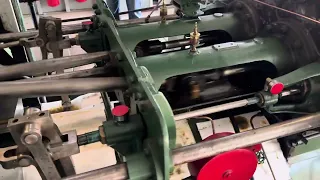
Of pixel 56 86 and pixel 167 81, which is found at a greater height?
pixel 56 86

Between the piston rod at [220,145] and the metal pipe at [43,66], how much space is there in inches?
16.2

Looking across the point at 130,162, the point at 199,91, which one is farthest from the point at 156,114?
the point at 199,91

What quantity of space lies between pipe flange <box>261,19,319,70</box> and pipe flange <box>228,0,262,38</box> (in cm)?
10

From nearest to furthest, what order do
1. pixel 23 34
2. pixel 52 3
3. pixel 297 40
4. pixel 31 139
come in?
pixel 31 139 → pixel 297 40 → pixel 23 34 → pixel 52 3

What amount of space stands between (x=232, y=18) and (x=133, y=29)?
42cm

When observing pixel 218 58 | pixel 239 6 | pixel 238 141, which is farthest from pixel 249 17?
pixel 238 141

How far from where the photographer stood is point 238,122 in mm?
1195

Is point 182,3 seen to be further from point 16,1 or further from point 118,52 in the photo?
point 16,1

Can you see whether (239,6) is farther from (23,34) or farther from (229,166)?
(23,34)

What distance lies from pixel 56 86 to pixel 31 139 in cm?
22

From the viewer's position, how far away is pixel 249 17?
119cm

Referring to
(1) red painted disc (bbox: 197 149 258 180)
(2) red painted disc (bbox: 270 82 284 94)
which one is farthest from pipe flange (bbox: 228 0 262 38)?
(1) red painted disc (bbox: 197 149 258 180)

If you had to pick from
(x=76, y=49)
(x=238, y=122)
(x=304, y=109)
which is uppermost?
(x=304, y=109)

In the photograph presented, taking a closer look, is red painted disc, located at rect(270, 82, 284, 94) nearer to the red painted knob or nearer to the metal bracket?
the metal bracket
